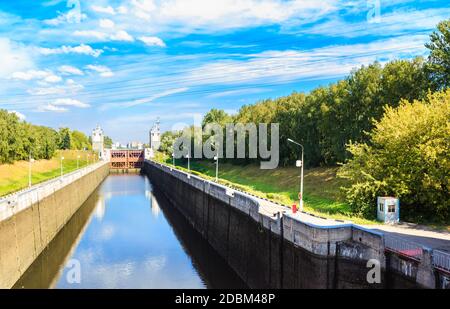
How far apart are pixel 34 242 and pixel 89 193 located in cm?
5413

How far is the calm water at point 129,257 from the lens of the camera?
105 ft

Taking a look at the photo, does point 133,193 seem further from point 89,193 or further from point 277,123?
point 277,123

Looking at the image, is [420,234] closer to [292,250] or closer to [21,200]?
[292,250]

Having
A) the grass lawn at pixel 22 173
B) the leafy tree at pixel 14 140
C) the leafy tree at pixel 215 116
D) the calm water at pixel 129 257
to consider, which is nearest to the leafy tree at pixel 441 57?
the calm water at pixel 129 257

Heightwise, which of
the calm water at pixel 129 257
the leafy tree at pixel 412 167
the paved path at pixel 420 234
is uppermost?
the leafy tree at pixel 412 167

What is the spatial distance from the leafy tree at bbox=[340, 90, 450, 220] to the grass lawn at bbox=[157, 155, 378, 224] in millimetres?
2981

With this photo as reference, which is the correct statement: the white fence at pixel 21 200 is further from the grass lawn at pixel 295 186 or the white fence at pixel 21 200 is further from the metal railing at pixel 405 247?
the metal railing at pixel 405 247

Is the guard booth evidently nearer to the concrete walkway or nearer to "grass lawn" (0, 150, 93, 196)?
the concrete walkway

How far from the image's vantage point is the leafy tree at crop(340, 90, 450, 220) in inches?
1174

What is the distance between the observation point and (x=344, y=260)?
19.4 m

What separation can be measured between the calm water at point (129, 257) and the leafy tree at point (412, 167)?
12687mm

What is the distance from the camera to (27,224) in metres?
36.6

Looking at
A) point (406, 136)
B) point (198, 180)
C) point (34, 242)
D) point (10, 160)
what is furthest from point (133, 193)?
point (406, 136)
